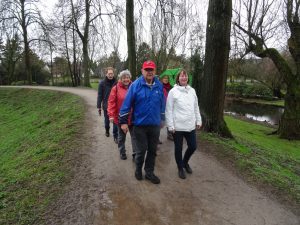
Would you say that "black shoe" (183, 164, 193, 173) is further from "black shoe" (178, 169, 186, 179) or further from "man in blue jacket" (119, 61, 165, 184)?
"man in blue jacket" (119, 61, 165, 184)

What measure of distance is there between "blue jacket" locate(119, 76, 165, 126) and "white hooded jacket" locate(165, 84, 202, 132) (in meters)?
0.30

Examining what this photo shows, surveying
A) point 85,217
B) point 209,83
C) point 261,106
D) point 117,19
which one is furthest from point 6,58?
point 85,217

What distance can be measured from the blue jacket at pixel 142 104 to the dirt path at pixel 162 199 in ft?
3.59

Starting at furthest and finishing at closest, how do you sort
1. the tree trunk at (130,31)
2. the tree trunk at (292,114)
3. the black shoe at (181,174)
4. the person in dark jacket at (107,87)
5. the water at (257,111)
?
the water at (257,111) → the tree trunk at (292,114) → the tree trunk at (130,31) → the person in dark jacket at (107,87) → the black shoe at (181,174)

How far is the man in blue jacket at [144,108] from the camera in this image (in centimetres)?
414

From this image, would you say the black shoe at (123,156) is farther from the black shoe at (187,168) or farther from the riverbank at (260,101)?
the riverbank at (260,101)

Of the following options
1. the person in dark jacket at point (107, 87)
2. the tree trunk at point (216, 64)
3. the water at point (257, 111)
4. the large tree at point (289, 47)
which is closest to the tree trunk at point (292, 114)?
the large tree at point (289, 47)

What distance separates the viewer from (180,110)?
450cm

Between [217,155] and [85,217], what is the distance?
3631 millimetres

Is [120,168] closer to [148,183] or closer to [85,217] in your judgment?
[148,183]

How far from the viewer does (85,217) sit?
3.47m

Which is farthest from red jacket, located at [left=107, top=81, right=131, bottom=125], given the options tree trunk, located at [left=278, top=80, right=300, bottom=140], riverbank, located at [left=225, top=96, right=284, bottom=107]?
riverbank, located at [left=225, top=96, right=284, bottom=107]

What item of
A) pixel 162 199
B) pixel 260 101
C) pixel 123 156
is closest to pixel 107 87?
pixel 123 156

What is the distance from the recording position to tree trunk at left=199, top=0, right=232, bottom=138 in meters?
7.25
